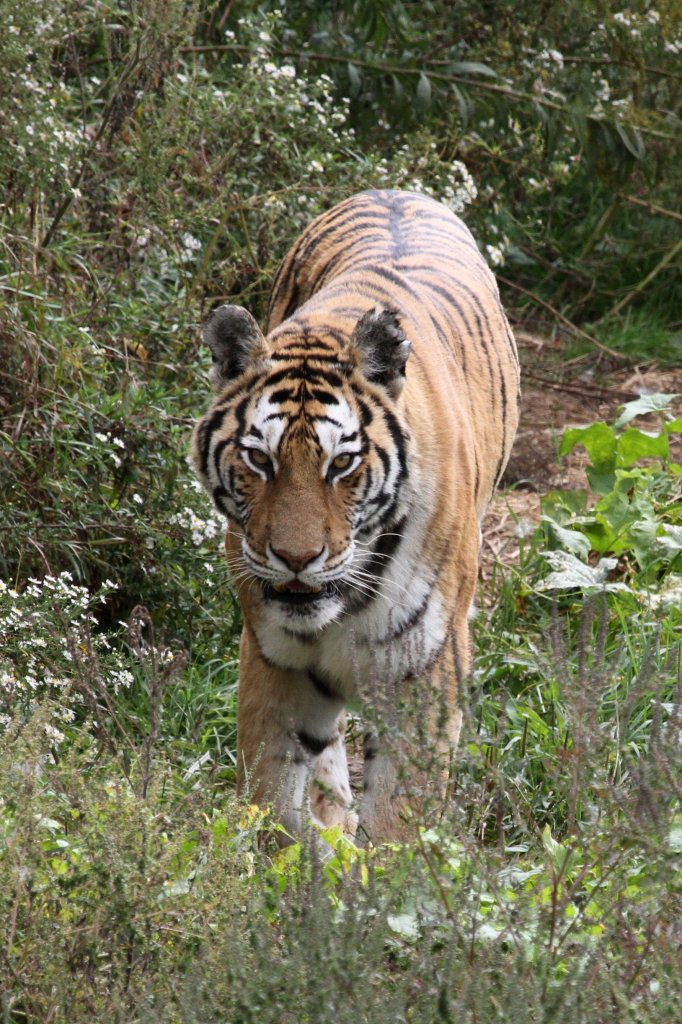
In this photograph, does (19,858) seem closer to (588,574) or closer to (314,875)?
(314,875)

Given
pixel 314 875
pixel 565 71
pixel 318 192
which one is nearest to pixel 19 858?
pixel 314 875

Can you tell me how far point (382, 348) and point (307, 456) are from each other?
1.24 feet

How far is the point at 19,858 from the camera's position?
2.81 m

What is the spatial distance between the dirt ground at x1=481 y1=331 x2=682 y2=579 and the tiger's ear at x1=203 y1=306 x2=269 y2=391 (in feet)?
7.31

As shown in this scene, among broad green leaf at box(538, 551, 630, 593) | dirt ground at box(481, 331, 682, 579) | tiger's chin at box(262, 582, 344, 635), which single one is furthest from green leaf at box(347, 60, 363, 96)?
tiger's chin at box(262, 582, 344, 635)

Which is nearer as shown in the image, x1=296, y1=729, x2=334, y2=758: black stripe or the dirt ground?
x1=296, y1=729, x2=334, y2=758: black stripe

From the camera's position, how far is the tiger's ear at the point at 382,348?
3693 millimetres

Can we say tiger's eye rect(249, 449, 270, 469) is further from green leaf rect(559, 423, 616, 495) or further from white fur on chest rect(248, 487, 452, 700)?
green leaf rect(559, 423, 616, 495)

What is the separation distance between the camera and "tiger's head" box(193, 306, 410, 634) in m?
3.52

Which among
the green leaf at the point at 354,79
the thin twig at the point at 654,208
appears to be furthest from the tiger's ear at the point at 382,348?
the thin twig at the point at 654,208

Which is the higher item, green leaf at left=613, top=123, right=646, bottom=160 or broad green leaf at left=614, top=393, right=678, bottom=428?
green leaf at left=613, top=123, right=646, bottom=160

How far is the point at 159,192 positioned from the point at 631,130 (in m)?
3.46

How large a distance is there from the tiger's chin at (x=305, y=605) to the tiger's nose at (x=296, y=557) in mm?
101

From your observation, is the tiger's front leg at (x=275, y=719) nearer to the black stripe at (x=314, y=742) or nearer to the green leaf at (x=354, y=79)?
the black stripe at (x=314, y=742)
